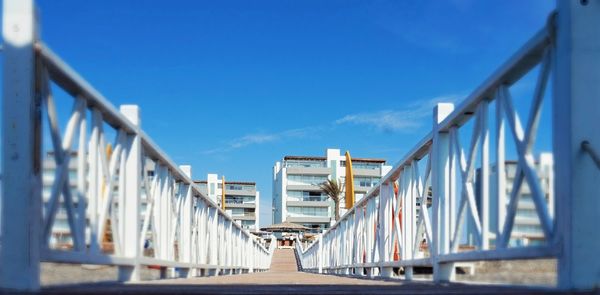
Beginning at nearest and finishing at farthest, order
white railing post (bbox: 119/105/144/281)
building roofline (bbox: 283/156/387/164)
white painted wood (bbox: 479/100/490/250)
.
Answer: white painted wood (bbox: 479/100/490/250)
white railing post (bbox: 119/105/144/281)
building roofline (bbox: 283/156/387/164)

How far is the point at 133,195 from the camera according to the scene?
470cm

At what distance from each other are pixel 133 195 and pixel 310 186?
2965 inches

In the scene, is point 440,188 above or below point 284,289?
above

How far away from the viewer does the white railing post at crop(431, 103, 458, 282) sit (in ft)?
15.2

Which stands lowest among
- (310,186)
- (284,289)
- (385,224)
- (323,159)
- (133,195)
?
(284,289)

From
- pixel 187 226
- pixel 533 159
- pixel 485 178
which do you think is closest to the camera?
pixel 533 159

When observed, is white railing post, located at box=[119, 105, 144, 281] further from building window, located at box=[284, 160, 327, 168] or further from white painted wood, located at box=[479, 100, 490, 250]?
building window, located at box=[284, 160, 327, 168]

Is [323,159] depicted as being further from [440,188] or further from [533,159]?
[533,159]

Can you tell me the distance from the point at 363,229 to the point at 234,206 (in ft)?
268

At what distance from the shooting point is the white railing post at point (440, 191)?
4.63 metres

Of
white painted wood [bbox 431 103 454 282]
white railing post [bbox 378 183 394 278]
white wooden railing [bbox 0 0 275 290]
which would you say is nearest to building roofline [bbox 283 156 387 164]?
white railing post [bbox 378 183 394 278]

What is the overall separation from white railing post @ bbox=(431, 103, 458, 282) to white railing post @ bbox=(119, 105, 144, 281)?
199 centimetres

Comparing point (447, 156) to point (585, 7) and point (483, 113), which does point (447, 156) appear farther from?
point (585, 7)

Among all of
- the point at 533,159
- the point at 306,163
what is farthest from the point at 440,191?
the point at 306,163
